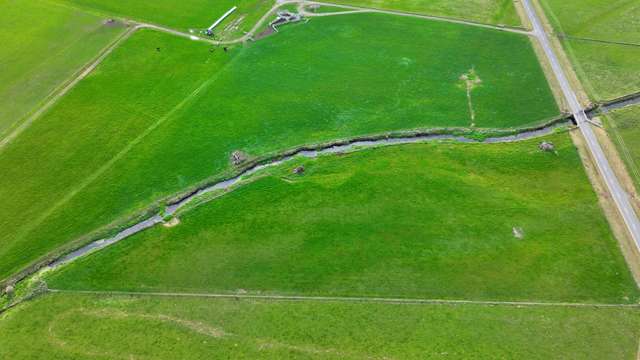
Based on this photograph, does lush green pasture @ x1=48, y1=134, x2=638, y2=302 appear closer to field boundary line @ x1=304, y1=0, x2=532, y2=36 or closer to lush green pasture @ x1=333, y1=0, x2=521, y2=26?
field boundary line @ x1=304, y1=0, x2=532, y2=36

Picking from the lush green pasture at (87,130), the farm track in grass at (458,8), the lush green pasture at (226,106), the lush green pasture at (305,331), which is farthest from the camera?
the farm track in grass at (458,8)

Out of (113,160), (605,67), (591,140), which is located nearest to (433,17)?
(605,67)

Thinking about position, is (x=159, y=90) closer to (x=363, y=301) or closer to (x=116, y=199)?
(x=116, y=199)

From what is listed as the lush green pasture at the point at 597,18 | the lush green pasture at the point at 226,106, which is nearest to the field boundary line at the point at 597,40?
the lush green pasture at the point at 597,18

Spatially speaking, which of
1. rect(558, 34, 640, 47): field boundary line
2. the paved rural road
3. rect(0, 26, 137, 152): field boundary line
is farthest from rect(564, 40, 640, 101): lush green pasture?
rect(0, 26, 137, 152): field boundary line

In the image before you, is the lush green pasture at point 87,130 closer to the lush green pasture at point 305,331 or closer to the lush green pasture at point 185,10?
the lush green pasture at point 185,10

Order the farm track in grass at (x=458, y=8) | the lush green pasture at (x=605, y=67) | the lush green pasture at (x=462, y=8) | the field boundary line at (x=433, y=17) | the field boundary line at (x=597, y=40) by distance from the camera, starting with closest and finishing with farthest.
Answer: the lush green pasture at (x=605, y=67) → the field boundary line at (x=597, y=40) → the field boundary line at (x=433, y=17) → the farm track in grass at (x=458, y=8) → the lush green pasture at (x=462, y=8)

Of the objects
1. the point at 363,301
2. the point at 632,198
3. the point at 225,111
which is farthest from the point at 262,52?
the point at 632,198
